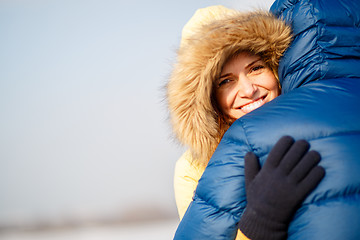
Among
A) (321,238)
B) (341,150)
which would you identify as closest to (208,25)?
(341,150)

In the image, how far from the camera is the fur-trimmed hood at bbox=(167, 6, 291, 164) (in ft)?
3.39

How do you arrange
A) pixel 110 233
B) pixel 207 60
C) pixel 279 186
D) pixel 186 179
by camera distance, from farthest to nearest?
pixel 110 233 → pixel 186 179 → pixel 207 60 → pixel 279 186

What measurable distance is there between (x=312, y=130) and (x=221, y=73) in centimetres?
53

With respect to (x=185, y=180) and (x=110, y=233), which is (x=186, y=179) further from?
(x=110, y=233)

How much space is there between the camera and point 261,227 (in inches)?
27.7

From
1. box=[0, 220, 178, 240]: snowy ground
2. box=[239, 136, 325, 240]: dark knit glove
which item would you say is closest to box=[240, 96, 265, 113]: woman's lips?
box=[239, 136, 325, 240]: dark knit glove

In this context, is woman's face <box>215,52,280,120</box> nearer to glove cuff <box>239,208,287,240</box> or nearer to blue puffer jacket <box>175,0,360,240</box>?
blue puffer jacket <box>175,0,360,240</box>

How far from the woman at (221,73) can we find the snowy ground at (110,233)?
2.31 metres

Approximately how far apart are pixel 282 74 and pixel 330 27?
20 centimetres

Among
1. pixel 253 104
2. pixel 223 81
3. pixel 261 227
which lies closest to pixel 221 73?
pixel 223 81

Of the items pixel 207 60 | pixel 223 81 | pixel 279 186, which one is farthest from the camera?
pixel 223 81

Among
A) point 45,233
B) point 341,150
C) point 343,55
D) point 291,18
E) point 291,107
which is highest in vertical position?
point 291,18

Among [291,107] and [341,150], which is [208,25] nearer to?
[291,107]

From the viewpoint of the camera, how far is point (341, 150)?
2.20 feet
